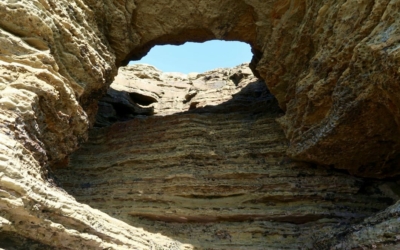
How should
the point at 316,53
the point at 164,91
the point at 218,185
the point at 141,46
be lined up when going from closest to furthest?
the point at 316,53 → the point at 218,185 → the point at 141,46 → the point at 164,91

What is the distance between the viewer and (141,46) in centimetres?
912

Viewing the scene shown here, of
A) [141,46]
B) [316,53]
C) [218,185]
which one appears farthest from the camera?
[141,46]

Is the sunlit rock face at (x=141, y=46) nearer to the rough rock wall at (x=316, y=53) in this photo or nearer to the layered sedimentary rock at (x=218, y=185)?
the rough rock wall at (x=316, y=53)

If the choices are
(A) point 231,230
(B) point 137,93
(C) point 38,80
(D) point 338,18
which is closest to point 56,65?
(C) point 38,80

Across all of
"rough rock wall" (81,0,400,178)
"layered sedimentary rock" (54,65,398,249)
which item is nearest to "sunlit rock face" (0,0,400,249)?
"rough rock wall" (81,0,400,178)

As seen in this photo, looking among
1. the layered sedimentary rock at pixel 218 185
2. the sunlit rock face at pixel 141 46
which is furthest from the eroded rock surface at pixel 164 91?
the sunlit rock face at pixel 141 46

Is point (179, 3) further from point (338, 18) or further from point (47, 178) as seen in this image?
point (47, 178)

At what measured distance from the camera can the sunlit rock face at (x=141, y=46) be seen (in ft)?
15.5

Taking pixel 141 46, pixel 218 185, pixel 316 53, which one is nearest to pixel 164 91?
pixel 141 46

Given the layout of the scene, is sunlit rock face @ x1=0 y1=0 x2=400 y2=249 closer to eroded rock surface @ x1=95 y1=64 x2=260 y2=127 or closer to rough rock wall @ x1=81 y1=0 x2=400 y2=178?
rough rock wall @ x1=81 y1=0 x2=400 y2=178

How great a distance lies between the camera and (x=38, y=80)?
5480 millimetres

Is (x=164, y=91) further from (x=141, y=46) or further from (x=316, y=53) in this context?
(x=316, y=53)

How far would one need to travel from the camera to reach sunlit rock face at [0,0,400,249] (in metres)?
4.73

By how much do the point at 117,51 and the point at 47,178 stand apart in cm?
347
